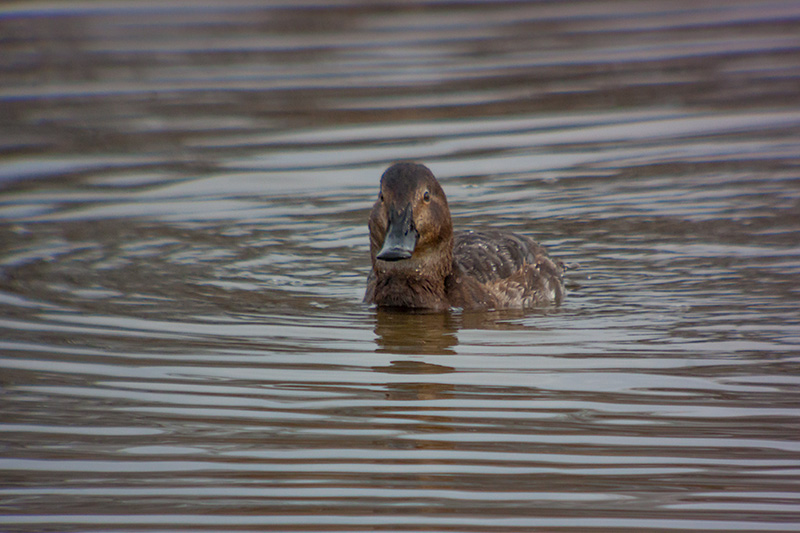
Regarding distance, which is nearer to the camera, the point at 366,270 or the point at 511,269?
the point at 511,269

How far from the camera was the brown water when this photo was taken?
5352mm

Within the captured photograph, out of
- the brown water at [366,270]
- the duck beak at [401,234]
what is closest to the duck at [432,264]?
the duck beak at [401,234]

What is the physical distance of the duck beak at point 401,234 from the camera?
8.36 m

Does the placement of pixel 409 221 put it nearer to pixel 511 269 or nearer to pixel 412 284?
pixel 412 284

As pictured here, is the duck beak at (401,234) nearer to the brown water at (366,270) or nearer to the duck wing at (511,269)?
the brown water at (366,270)

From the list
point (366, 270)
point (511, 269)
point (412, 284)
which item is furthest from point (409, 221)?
point (366, 270)

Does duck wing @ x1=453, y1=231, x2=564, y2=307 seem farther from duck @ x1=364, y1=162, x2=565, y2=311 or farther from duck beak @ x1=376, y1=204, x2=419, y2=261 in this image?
duck beak @ x1=376, y1=204, x2=419, y2=261

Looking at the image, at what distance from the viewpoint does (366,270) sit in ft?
33.7

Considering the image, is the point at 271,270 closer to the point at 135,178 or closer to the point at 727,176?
the point at 135,178

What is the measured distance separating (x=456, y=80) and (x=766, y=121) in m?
3.94

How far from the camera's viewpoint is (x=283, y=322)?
8227 millimetres

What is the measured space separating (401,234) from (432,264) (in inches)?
23.6

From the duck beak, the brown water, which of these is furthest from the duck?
the brown water

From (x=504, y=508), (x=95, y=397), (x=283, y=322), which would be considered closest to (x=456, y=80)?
(x=283, y=322)
